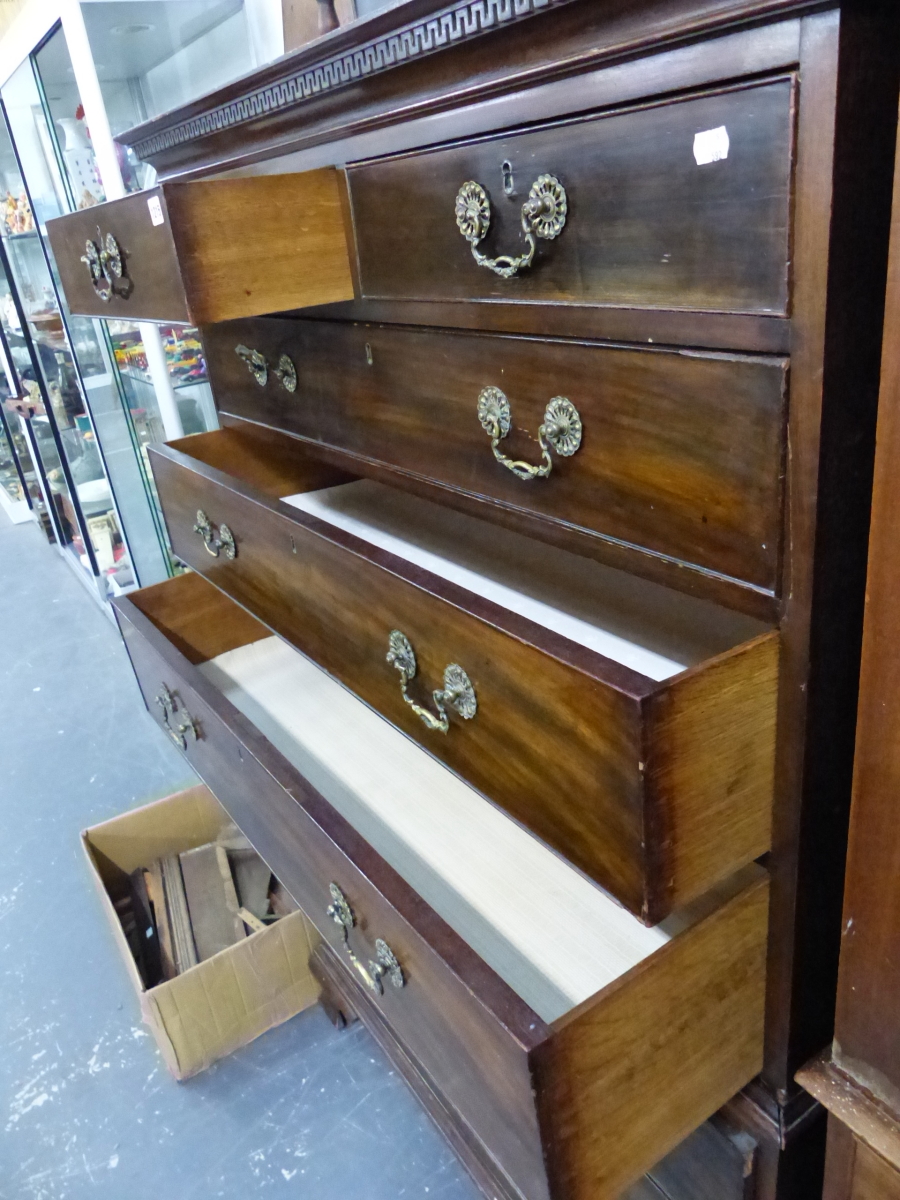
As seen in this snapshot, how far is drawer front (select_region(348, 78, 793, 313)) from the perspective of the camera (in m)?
0.45

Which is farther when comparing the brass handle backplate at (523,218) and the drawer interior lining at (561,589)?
the drawer interior lining at (561,589)

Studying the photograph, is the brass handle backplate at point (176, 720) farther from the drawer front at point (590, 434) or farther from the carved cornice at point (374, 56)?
the carved cornice at point (374, 56)

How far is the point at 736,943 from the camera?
628mm

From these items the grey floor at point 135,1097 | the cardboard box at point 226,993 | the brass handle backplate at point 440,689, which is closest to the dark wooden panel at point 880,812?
the brass handle backplate at point 440,689

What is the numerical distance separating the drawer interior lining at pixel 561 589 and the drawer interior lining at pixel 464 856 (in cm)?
19

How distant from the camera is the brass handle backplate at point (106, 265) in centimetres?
90

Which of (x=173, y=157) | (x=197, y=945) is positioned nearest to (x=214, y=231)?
(x=173, y=157)

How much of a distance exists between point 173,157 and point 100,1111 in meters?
1.28

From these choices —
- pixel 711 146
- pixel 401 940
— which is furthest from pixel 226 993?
pixel 711 146

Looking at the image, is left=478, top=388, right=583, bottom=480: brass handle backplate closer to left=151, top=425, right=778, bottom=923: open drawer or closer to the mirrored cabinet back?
the mirrored cabinet back

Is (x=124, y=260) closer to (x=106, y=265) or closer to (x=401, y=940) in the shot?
(x=106, y=265)

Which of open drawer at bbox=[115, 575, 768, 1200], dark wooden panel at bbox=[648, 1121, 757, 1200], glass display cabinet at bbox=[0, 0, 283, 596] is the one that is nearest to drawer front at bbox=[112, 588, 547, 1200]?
open drawer at bbox=[115, 575, 768, 1200]

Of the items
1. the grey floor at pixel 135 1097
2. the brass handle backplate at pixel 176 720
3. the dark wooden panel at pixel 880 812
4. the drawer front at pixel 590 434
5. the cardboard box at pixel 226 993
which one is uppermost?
the drawer front at pixel 590 434

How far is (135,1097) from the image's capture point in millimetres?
1252
